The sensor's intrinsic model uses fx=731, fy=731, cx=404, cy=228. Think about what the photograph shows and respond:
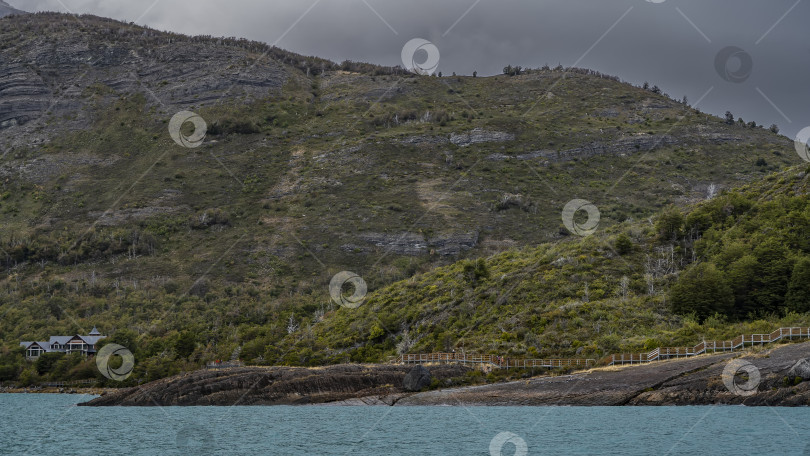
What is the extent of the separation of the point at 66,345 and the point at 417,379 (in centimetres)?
6175

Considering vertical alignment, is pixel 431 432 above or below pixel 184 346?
below

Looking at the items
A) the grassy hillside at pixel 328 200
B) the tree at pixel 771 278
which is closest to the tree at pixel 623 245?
the grassy hillside at pixel 328 200

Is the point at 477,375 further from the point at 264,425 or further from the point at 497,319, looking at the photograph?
the point at 264,425

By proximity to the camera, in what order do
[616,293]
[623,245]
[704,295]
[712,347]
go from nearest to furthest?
[712,347], [704,295], [616,293], [623,245]

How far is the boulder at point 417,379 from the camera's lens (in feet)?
A: 198

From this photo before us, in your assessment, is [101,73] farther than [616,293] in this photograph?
Yes

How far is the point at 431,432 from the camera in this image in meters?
42.0

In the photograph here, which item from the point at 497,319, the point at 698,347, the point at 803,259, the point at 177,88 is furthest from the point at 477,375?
the point at 177,88

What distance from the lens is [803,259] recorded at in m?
58.7

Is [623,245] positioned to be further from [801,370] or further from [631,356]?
[801,370]

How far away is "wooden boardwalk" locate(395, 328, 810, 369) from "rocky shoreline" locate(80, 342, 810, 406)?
2022mm

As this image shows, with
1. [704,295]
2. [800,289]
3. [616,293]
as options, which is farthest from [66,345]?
[800,289]

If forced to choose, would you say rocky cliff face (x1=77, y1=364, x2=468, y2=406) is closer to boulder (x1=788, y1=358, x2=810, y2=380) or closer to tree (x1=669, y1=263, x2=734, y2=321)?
tree (x1=669, y1=263, x2=734, y2=321)

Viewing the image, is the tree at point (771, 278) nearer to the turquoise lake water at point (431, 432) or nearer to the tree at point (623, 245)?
the tree at point (623, 245)
